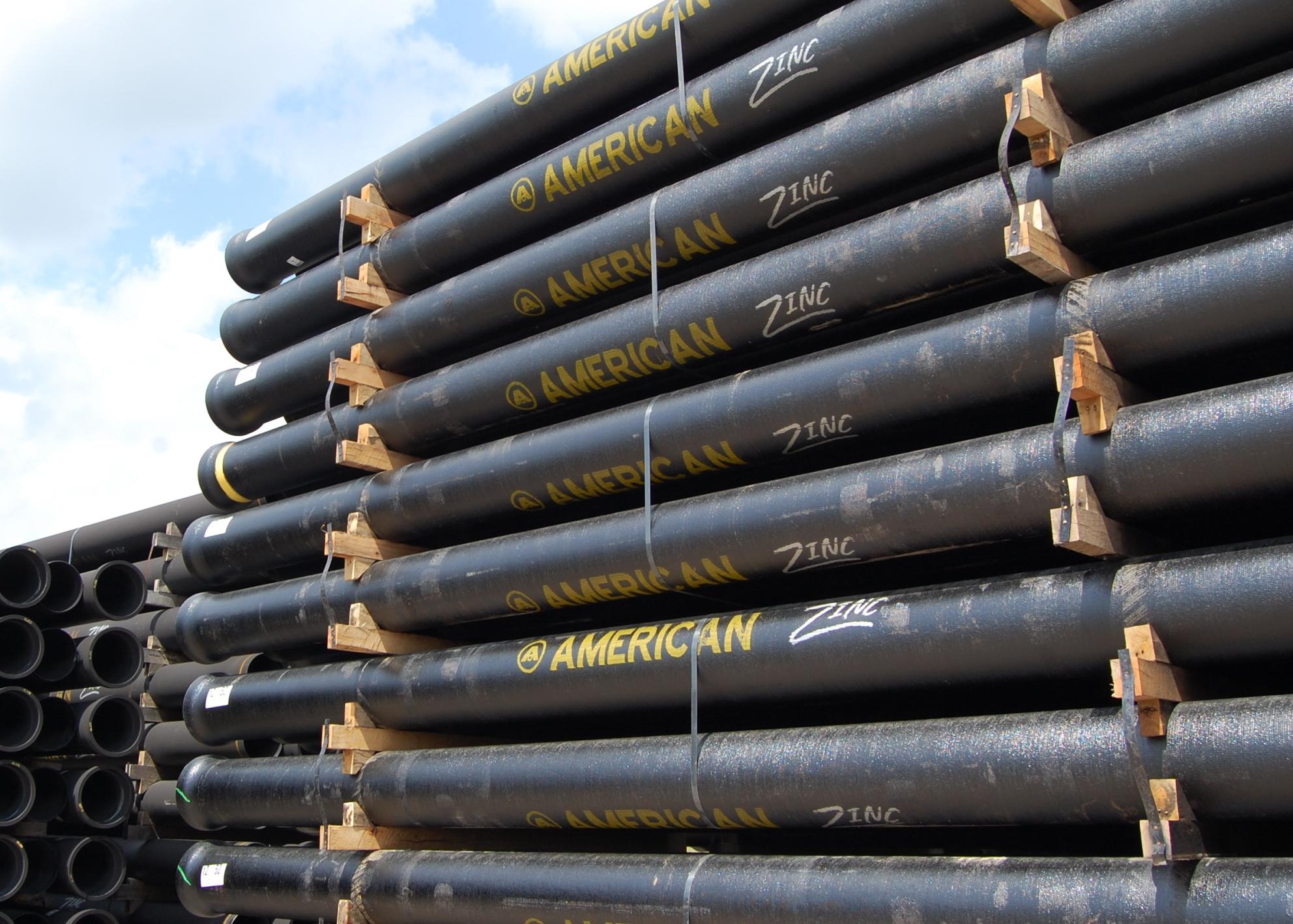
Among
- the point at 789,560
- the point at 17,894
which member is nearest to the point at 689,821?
the point at 789,560

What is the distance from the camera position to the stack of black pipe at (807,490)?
4.03 m

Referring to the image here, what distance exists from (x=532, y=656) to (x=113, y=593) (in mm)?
4984

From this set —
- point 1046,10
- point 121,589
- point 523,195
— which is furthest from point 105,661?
point 1046,10

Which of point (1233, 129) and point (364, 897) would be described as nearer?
point (1233, 129)

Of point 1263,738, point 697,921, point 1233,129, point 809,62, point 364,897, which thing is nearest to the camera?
point 1263,738

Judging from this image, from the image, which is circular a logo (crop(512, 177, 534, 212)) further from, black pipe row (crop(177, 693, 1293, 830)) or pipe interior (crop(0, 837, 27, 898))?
pipe interior (crop(0, 837, 27, 898))

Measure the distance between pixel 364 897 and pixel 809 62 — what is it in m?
4.40

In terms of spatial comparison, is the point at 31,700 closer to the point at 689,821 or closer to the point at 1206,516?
the point at 689,821

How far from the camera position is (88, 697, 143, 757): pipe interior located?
8930 mm

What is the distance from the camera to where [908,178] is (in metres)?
5.07

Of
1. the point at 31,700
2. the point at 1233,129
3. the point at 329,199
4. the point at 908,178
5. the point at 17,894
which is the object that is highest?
the point at 329,199

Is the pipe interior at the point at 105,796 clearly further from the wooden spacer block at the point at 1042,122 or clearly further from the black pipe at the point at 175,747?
the wooden spacer block at the point at 1042,122

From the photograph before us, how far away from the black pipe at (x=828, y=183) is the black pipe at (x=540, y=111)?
410 millimetres

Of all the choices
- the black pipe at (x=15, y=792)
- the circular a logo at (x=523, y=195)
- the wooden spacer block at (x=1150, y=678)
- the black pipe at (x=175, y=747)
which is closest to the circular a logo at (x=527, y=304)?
the circular a logo at (x=523, y=195)
